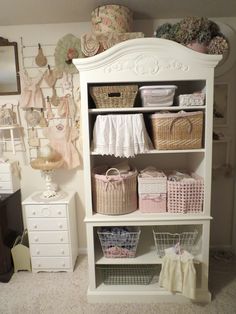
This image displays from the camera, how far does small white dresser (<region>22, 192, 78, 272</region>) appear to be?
205cm

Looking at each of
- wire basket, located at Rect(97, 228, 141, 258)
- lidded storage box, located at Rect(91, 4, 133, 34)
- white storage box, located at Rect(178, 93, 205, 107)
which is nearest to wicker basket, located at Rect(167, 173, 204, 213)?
wire basket, located at Rect(97, 228, 141, 258)

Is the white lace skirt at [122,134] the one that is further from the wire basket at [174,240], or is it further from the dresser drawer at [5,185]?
the dresser drawer at [5,185]

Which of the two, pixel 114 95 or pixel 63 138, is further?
pixel 63 138

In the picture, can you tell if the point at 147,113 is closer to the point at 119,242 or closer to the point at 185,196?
the point at 185,196

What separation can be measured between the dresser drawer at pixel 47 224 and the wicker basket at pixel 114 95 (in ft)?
3.46

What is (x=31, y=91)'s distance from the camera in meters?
2.16

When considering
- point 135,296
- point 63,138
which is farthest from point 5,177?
point 135,296

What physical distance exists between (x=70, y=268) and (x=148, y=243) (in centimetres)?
73

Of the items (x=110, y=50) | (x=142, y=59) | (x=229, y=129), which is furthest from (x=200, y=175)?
(x=110, y=50)

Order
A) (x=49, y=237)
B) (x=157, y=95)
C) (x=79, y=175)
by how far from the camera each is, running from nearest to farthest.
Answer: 1. (x=157, y=95)
2. (x=49, y=237)
3. (x=79, y=175)

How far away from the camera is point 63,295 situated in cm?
189

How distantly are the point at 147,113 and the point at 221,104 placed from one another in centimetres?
77

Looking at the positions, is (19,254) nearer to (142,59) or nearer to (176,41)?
(142,59)

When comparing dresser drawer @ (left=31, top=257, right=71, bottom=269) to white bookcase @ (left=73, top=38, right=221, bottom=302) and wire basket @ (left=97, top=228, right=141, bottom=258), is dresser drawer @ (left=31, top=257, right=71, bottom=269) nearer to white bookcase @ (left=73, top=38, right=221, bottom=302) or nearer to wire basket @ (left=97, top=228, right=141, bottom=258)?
white bookcase @ (left=73, top=38, right=221, bottom=302)
